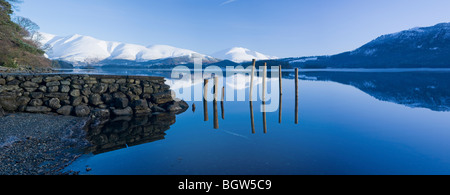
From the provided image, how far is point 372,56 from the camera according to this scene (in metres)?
191

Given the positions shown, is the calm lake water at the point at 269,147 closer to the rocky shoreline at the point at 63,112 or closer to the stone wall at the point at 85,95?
the rocky shoreline at the point at 63,112

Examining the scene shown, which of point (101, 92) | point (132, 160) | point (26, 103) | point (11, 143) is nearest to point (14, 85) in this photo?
point (26, 103)

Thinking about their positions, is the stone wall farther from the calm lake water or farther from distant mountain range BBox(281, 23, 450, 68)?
distant mountain range BBox(281, 23, 450, 68)

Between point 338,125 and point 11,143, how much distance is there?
15529 millimetres

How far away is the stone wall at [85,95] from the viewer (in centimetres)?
1231

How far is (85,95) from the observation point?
14.2m

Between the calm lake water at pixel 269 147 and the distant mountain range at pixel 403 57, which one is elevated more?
the distant mountain range at pixel 403 57

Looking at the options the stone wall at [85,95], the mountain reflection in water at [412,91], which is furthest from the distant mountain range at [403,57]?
the stone wall at [85,95]

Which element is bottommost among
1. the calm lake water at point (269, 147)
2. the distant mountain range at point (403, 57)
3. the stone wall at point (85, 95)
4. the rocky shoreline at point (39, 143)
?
the calm lake water at point (269, 147)

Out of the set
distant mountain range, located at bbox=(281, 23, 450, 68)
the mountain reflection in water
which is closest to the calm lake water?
the mountain reflection in water

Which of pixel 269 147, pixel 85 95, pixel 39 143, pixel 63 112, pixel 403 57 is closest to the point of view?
pixel 39 143

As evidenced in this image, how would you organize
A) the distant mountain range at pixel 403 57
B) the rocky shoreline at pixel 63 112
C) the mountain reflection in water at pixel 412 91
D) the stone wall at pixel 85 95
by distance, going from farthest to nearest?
the distant mountain range at pixel 403 57, the mountain reflection in water at pixel 412 91, the stone wall at pixel 85 95, the rocky shoreline at pixel 63 112

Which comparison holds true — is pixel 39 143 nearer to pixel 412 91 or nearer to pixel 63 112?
pixel 63 112

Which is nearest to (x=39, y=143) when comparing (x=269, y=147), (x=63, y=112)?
(x=63, y=112)
